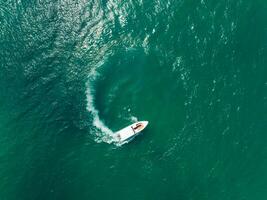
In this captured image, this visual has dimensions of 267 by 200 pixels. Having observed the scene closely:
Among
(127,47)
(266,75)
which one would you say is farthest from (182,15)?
(266,75)

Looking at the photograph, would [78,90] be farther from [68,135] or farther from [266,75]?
[266,75]

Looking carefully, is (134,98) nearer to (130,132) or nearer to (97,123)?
(130,132)

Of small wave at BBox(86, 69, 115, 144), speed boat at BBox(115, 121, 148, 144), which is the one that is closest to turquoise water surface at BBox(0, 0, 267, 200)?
small wave at BBox(86, 69, 115, 144)

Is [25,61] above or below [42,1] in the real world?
below

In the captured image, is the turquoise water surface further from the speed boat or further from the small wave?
the speed boat

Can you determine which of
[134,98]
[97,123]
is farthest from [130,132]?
[134,98]

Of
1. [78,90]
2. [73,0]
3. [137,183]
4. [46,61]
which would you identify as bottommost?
[137,183]

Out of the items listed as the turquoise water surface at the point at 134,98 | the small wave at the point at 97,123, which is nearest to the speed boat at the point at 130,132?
the turquoise water surface at the point at 134,98

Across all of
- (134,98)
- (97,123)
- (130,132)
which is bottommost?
(130,132)
